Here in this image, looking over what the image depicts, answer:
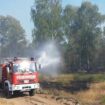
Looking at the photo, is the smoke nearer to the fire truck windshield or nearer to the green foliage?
the green foliage

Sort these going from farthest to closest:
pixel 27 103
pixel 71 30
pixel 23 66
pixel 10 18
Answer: pixel 10 18 < pixel 71 30 < pixel 23 66 < pixel 27 103

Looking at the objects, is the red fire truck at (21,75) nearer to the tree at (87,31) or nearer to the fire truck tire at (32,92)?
the fire truck tire at (32,92)

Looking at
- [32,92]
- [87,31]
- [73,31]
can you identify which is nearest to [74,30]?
[73,31]

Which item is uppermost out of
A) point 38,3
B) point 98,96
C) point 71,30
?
point 38,3

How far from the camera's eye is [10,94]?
3116 centimetres

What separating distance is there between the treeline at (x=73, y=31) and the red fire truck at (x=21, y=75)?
4576cm

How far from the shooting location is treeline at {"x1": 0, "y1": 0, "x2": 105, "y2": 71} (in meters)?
78.6

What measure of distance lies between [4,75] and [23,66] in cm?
323

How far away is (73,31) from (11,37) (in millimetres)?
40149

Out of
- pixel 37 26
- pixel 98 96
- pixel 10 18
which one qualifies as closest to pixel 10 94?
pixel 98 96

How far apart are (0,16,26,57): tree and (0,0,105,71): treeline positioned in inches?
1295

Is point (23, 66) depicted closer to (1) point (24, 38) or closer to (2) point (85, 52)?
(2) point (85, 52)

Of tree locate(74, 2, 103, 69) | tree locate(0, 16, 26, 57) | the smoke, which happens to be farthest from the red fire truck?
tree locate(0, 16, 26, 57)

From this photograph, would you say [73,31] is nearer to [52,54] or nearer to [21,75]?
[52,54]
